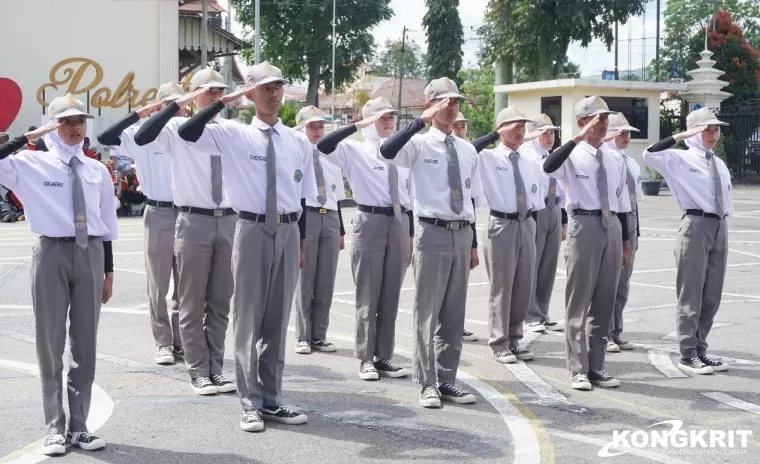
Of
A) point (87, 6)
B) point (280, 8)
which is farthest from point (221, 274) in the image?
point (280, 8)

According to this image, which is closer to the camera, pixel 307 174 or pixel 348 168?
pixel 307 174

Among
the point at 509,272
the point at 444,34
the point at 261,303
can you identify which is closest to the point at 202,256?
the point at 261,303

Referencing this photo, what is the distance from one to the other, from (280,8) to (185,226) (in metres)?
51.5

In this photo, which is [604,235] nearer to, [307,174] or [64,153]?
[307,174]

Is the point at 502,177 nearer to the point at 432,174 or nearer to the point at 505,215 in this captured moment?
the point at 505,215

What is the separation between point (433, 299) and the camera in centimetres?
822

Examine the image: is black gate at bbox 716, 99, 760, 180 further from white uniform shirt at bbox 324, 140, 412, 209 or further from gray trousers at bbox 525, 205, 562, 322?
white uniform shirt at bbox 324, 140, 412, 209

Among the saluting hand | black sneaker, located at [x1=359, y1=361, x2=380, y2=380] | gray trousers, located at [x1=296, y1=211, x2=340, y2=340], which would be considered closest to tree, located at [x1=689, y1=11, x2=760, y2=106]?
gray trousers, located at [x1=296, y1=211, x2=340, y2=340]

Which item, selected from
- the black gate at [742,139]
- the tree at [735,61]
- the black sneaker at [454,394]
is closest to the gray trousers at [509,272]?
the black sneaker at [454,394]

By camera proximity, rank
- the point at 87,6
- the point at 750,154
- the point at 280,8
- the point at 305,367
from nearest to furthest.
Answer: the point at 305,367
the point at 87,6
the point at 750,154
the point at 280,8

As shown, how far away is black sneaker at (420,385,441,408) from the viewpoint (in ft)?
25.9

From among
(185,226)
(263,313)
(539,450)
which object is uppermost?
(185,226)

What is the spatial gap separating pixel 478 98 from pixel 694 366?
74.3 m

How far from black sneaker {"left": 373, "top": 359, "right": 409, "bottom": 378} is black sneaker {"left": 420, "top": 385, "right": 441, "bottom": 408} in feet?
3.20
